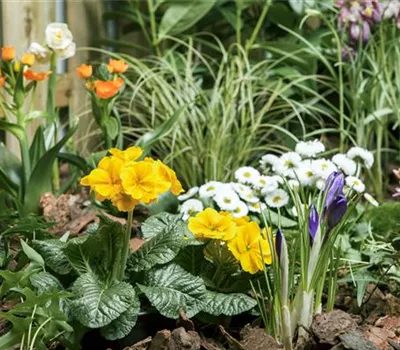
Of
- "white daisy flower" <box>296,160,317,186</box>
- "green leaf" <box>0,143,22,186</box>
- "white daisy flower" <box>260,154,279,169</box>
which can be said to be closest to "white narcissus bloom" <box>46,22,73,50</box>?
"green leaf" <box>0,143,22,186</box>

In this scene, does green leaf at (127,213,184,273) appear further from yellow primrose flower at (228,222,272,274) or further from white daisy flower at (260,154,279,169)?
white daisy flower at (260,154,279,169)

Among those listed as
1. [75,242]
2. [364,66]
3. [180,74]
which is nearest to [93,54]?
[180,74]

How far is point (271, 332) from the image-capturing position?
1534 mm

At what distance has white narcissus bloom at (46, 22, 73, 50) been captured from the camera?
215cm

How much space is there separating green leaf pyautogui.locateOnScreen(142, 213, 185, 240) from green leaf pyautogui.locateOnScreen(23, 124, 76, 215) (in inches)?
19.5

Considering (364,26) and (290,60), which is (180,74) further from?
(364,26)

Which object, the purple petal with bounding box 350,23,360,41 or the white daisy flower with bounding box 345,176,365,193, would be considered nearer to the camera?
the white daisy flower with bounding box 345,176,365,193

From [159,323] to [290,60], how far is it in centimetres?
154

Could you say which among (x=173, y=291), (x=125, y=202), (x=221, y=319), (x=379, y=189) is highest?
(x=125, y=202)

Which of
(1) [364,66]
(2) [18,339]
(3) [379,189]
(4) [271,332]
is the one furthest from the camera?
(1) [364,66]

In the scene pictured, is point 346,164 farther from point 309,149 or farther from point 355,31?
point 355,31

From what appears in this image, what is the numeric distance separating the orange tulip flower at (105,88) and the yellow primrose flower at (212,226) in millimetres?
578

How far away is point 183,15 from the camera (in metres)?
2.89

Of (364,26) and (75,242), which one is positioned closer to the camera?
(75,242)
